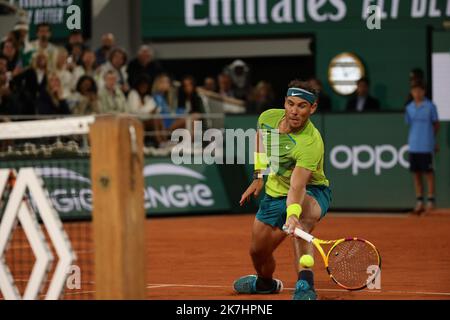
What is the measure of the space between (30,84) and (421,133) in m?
6.40

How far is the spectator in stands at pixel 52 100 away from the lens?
1788 centimetres

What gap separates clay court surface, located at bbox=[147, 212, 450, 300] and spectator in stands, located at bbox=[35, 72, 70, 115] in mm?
2363

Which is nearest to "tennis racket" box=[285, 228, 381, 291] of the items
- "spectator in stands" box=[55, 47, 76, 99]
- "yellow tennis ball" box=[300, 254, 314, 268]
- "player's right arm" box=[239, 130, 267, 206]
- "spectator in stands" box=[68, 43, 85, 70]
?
"yellow tennis ball" box=[300, 254, 314, 268]

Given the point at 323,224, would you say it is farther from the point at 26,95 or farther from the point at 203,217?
the point at 26,95

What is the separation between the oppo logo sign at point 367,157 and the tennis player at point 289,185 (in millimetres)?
9160

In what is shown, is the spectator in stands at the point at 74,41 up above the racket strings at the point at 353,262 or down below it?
above

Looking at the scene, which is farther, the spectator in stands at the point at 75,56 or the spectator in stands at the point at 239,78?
the spectator in stands at the point at 239,78

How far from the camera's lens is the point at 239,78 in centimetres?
2089

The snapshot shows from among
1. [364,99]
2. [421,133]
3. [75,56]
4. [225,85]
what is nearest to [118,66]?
[75,56]

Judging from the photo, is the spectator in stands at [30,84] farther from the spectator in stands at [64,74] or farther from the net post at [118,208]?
the net post at [118,208]

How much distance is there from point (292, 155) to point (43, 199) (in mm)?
3088

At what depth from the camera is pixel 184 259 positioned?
42.8ft

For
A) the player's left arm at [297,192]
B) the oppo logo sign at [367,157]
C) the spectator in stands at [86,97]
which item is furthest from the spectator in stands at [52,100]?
the player's left arm at [297,192]
